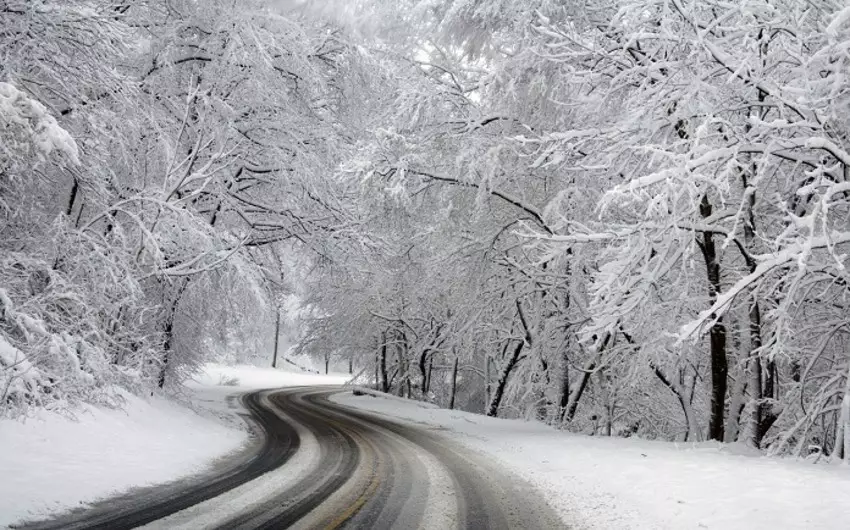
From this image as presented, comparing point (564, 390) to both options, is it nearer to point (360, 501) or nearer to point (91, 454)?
point (360, 501)

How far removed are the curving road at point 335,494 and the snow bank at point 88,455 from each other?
1.13ft

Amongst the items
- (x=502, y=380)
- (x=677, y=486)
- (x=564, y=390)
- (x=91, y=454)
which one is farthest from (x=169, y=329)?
(x=677, y=486)

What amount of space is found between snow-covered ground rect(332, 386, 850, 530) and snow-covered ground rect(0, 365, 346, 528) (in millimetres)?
5311

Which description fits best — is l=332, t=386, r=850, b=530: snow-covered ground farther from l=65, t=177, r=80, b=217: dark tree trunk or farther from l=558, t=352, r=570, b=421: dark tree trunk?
l=65, t=177, r=80, b=217: dark tree trunk

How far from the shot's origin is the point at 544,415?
21.8 metres

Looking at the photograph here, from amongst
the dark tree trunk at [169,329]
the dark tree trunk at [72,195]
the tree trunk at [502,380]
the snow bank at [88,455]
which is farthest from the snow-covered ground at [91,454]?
the tree trunk at [502,380]

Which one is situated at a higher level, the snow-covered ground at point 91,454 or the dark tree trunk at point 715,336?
the dark tree trunk at point 715,336

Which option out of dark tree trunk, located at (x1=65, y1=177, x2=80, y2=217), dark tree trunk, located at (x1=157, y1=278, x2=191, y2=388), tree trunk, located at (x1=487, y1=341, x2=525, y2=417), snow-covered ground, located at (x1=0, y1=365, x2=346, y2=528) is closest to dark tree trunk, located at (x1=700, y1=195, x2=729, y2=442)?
snow-covered ground, located at (x1=0, y1=365, x2=346, y2=528)

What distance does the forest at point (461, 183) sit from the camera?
738cm

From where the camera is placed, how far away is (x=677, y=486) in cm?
786

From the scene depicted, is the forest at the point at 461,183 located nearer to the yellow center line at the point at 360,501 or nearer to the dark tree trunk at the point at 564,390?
the dark tree trunk at the point at 564,390

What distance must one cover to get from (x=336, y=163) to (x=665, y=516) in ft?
35.3

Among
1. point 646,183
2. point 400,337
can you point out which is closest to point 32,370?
point 646,183

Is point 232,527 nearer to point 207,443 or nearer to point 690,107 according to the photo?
point 207,443
